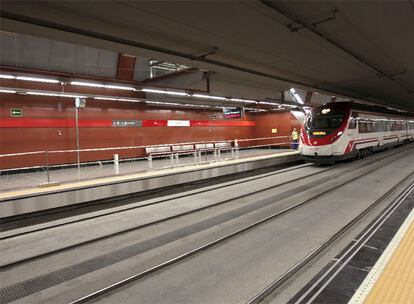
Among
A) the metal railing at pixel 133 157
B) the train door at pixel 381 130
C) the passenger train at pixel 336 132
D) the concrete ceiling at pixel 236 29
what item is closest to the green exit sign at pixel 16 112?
the metal railing at pixel 133 157

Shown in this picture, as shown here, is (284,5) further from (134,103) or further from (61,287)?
(134,103)

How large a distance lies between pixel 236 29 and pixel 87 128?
10482 mm

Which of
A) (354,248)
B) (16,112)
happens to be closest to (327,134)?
(354,248)

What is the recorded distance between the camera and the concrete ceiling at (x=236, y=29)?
545 cm

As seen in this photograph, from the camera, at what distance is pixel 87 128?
1470cm

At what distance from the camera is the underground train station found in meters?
3.89

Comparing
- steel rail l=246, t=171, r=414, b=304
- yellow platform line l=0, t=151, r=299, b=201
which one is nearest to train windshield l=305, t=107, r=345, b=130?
yellow platform line l=0, t=151, r=299, b=201

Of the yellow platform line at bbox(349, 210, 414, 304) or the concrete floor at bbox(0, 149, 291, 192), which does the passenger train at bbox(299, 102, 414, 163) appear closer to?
the concrete floor at bbox(0, 149, 291, 192)

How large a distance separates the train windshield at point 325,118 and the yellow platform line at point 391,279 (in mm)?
10208

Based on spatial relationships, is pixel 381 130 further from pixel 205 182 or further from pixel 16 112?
pixel 16 112

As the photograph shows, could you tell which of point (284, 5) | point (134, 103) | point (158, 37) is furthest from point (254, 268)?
point (134, 103)

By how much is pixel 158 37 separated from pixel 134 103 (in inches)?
401

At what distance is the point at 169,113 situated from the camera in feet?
61.4

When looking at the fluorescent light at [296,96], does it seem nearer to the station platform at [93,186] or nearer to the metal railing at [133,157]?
the metal railing at [133,157]
